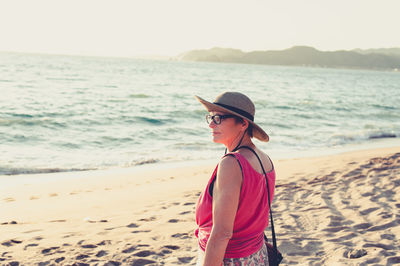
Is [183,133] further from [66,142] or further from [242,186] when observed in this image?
[242,186]

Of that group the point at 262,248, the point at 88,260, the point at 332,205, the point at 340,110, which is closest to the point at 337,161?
the point at 332,205

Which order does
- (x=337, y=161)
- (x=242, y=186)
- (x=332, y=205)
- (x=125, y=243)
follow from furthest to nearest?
(x=337, y=161) → (x=332, y=205) → (x=125, y=243) → (x=242, y=186)

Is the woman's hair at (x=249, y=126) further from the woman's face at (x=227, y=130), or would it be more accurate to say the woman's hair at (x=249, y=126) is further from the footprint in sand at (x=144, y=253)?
the footprint in sand at (x=144, y=253)

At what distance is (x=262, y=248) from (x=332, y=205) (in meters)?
4.16

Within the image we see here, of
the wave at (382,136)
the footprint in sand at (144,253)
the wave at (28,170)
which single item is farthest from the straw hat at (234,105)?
the wave at (382,136)

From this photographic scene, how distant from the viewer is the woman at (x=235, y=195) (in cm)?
194

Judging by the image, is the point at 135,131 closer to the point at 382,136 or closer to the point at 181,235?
the point at 382,136

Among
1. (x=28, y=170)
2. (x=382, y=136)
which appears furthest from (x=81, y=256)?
(x=382, y=136)

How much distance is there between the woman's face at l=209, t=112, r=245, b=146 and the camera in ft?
7.33

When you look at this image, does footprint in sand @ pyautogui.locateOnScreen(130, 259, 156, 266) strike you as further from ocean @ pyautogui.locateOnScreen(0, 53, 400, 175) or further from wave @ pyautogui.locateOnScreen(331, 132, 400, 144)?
wave @ pyautogui.locateOnScreen(331, 132, 400, 144)

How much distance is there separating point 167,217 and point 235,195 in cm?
419

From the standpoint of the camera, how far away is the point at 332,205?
20.3 ft

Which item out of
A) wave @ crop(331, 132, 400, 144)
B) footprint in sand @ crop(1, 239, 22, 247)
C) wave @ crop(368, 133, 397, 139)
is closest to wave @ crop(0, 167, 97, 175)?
footprint in sand @ crop(1, 239, 22, 247)

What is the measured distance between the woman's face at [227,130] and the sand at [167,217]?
8.35 ft
